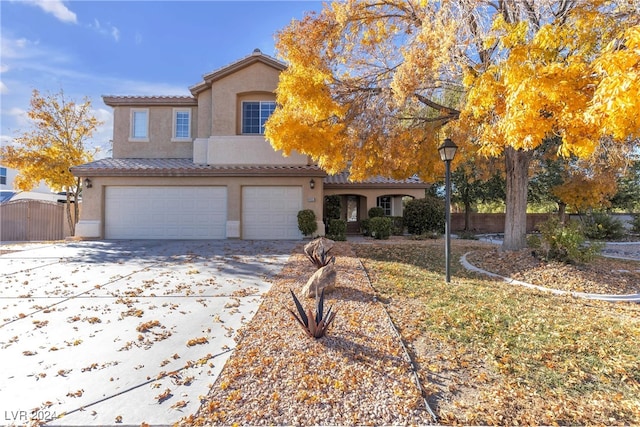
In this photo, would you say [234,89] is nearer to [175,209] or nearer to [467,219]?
[175,209]

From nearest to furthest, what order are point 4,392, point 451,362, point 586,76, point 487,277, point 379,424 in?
1. point 379,424
2. point 4,392
3. point 451,362
4. point 586,76
5. point 487,277

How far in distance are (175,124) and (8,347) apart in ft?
45.3

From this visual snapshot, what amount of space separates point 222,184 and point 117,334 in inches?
400

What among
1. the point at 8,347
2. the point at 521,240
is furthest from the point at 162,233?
the point at 521,240

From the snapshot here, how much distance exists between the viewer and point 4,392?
288 centimetres

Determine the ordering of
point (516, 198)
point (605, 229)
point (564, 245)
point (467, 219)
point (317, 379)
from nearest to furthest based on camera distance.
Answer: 1. point (317, 379)
2. point (564, 245)
3. point (516, 198)
4. point (605, 229)
5. point (467, 219)

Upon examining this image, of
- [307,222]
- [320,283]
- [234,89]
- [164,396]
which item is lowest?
[164,396]

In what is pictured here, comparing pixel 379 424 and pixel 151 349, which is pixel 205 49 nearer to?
pixel 151 349

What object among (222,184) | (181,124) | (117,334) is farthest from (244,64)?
(117,334)

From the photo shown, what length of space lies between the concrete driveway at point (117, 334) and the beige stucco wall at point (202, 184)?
4.95 metres

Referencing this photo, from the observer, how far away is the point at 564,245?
7383mm

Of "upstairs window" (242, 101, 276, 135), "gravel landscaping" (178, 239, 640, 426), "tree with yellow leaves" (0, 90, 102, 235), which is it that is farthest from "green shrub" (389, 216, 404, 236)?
"tree with yellow leaves" (0, 90, 102, 235)

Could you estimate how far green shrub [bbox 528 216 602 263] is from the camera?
7301 mm

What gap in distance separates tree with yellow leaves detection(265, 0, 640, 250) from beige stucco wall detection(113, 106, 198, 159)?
8.46 meters
